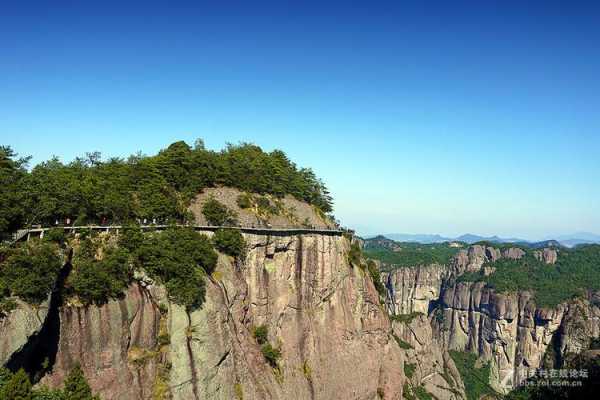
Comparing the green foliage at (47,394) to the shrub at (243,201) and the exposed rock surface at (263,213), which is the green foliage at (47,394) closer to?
the exposed rock surface at (263,213)

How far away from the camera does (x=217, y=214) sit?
166ft

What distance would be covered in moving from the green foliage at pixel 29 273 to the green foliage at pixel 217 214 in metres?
21.8

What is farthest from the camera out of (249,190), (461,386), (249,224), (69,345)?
(461,386)

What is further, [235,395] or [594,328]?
[594,328]

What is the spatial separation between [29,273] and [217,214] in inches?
955

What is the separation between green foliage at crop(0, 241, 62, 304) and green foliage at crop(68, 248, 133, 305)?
2.86m

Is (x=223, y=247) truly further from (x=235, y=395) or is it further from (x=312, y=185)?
(x=312, y=185)

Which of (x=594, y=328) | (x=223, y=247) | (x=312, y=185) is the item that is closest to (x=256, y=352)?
(x=223, y=247)

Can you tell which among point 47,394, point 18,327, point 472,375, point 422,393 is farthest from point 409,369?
point 18,327

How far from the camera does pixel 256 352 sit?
1876 inches

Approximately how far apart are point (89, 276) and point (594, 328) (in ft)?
539

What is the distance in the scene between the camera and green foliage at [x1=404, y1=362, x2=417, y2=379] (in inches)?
4469

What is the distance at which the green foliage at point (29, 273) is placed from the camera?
26.8 metres

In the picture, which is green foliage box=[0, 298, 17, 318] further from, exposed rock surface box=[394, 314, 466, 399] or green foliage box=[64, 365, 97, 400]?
exposed rock surface box=[394, 314, 466, 399]
